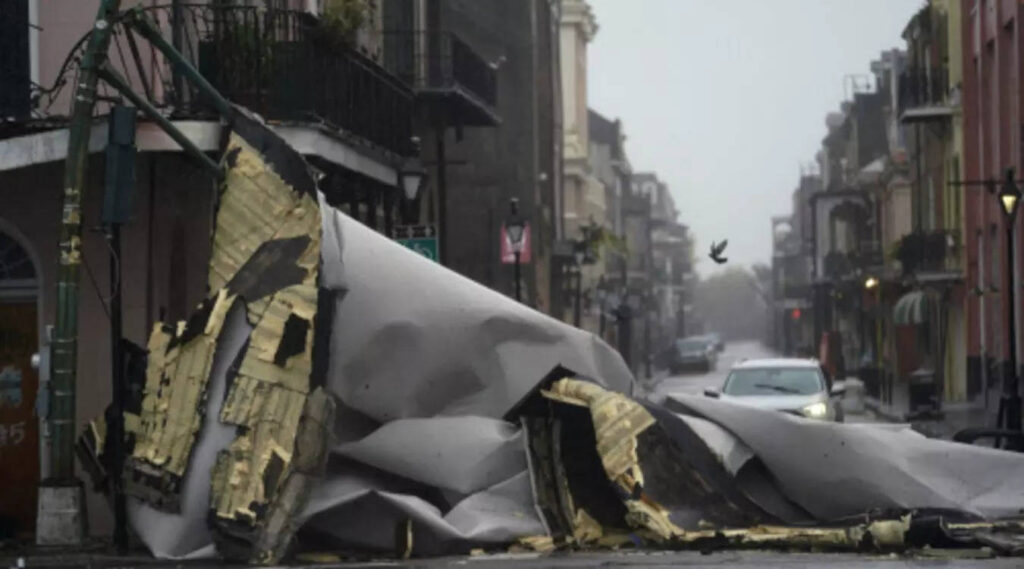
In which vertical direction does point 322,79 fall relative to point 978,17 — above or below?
below

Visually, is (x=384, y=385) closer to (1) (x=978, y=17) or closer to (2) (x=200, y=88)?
(2) (x=200, y=88)

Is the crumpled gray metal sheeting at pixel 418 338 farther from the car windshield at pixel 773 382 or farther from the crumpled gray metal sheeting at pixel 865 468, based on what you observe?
the car windshield at pixel 773 382

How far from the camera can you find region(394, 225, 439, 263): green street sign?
2617 cm

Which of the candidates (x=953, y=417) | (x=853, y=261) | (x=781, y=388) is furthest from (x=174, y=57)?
(x=853, y=261)

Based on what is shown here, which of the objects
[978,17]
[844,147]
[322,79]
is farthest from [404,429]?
[844,147]

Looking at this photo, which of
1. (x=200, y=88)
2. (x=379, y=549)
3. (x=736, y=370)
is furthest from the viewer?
(x=736, y=370)

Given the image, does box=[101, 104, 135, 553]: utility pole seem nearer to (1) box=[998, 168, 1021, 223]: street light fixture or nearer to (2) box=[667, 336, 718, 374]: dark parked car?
(1) box=[998, 168, 1021, 223]: street light fixture

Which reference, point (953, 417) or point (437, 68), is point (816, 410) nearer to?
point (437, 68)

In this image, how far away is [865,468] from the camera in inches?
650

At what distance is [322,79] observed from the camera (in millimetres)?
23328

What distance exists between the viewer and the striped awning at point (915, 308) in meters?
58.7

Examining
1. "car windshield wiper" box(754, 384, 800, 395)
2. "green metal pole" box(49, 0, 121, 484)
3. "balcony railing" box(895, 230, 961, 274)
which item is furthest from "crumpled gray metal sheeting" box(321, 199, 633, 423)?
"balcony railing" box(895, 230, 961, 274)

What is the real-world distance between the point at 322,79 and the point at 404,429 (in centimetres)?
790

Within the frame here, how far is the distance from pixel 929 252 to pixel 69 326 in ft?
143
